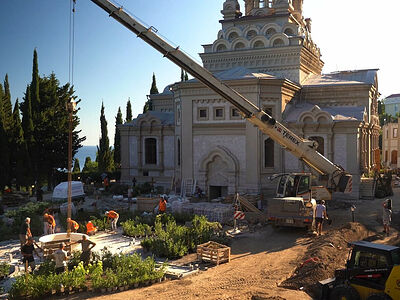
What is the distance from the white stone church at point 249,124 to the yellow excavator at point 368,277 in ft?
55.9

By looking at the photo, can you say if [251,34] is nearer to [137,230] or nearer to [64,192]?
[64,192]

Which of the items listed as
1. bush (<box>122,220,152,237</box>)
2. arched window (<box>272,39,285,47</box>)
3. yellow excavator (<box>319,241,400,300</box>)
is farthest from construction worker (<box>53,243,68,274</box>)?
arched window (<box>272,39,285,47</box>)

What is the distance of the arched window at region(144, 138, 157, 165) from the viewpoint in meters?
36.1

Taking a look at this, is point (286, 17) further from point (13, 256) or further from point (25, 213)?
point (13, 256)

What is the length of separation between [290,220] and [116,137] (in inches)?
1437

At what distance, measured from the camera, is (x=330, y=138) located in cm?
2831

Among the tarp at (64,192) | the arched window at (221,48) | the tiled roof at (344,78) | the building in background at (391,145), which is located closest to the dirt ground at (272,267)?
the tarp at (64,192)

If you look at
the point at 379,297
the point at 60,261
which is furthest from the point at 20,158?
the point at 379,297

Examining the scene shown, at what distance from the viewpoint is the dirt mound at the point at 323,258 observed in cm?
1214

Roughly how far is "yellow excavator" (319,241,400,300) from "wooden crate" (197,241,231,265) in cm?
465

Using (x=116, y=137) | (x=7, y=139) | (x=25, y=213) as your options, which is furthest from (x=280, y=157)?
(x=116, y=137)

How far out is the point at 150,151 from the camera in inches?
1431

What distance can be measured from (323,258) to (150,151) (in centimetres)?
2399

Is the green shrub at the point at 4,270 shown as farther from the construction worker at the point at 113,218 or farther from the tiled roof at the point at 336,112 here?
the tiled roof at the point at 336,112
